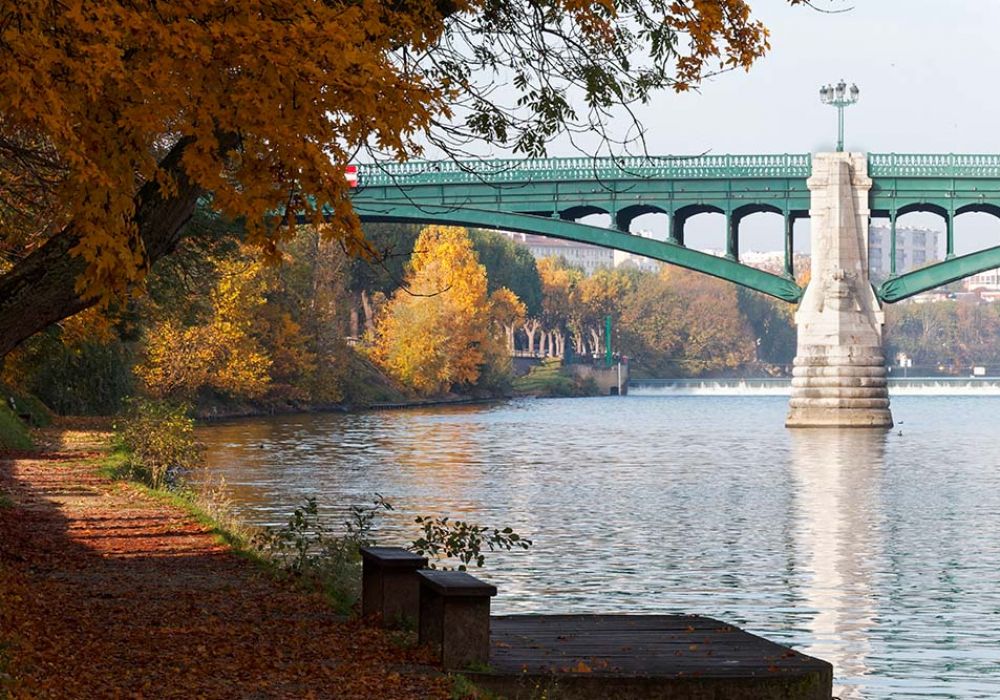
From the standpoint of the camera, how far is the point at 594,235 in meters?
67.6

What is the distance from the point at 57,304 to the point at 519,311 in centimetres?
10823

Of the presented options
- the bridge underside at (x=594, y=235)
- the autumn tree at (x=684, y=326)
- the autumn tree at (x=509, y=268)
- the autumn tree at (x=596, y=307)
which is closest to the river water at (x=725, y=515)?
the bridge underside at (x=594, y=235)

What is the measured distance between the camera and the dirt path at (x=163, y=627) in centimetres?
1032

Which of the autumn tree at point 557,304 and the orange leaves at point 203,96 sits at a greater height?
the autumn tree at point 557,304

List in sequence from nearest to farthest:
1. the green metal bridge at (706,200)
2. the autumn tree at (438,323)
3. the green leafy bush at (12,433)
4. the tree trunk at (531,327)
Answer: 1. the green leafy bush at (12,433)
2. the green metal bridge at (706,200)
3. the autumn tree at (438,323)
4. the tree trunk at (531,327)

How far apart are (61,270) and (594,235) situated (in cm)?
5750

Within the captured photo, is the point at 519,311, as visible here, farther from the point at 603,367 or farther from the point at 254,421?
the point at 254,421

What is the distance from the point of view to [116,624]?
12.7 meters

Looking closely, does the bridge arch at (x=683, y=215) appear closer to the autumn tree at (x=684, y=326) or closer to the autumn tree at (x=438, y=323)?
the autumn tree at (x=438, y=323)

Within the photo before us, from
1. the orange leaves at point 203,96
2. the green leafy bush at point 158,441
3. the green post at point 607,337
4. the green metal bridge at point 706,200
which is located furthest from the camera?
the green post at point 607,337

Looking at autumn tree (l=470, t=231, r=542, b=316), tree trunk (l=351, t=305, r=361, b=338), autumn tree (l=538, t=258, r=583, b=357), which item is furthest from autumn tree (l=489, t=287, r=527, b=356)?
autumn tree (l=538, t=258, r=583, b=357)

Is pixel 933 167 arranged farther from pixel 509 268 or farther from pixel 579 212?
pixel 509 268

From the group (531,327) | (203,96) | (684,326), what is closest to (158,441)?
(203,96)

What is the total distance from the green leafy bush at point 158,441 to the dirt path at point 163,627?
12169 millimetres
